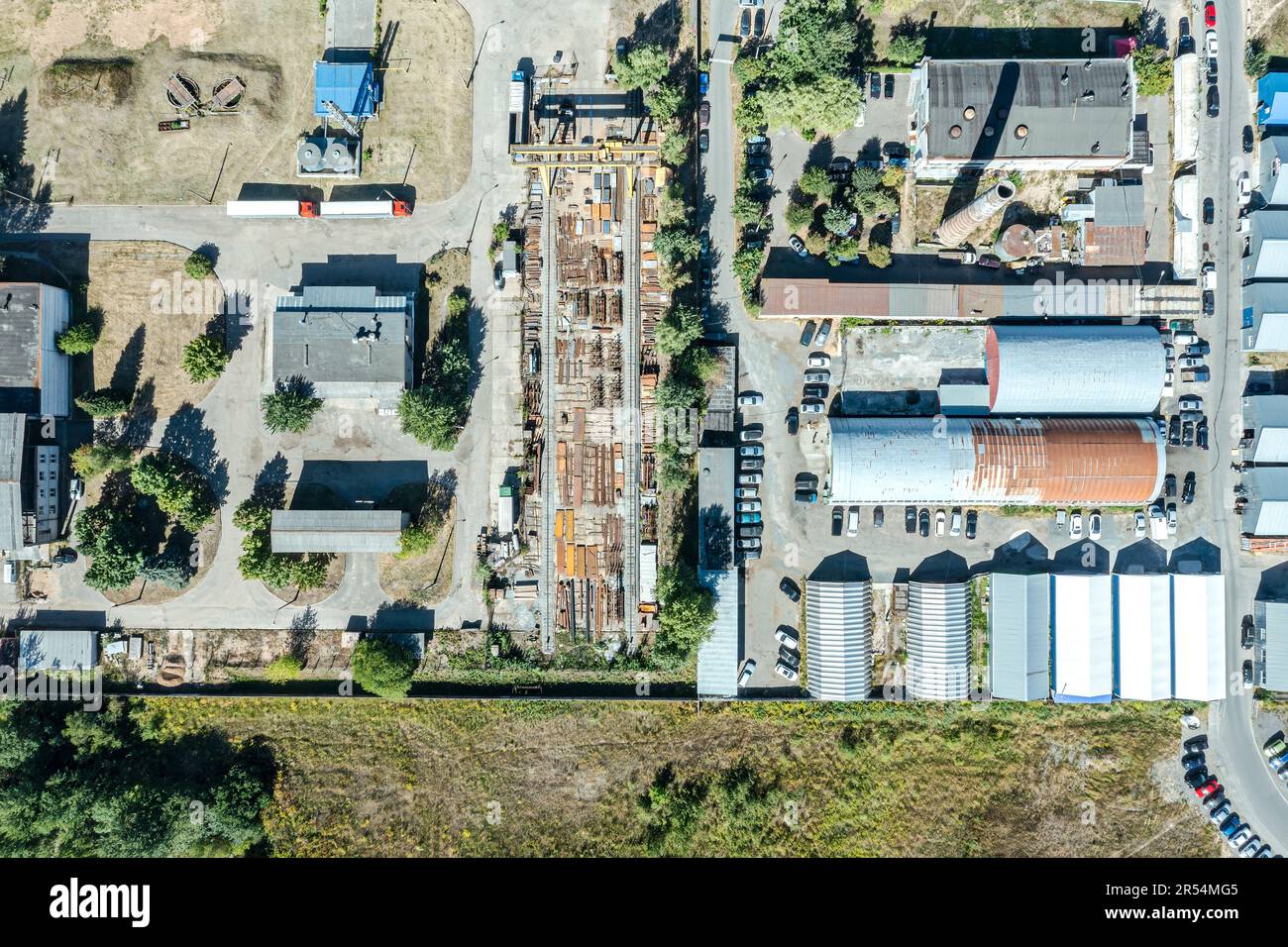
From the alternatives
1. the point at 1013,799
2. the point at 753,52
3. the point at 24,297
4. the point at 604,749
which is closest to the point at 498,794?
the point at 604,749

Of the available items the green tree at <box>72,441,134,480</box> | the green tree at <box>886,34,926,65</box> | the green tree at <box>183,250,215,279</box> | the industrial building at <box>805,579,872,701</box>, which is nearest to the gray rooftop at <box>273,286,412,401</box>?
the green tree at <box>183,250,215,279</box>

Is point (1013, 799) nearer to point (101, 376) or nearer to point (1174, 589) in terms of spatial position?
point (1174, 589)

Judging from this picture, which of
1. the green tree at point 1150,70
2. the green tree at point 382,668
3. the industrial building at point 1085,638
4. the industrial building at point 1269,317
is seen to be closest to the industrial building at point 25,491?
the green tree at point 382,668

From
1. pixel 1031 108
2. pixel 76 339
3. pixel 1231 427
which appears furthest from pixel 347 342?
pixel 1231 427

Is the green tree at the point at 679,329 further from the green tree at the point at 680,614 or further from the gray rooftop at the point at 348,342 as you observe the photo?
the gray rooftop at the point at 348,342

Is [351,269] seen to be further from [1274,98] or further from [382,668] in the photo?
[1274,98]

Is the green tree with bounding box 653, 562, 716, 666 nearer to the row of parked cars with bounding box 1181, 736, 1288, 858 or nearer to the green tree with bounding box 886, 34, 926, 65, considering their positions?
the row of parked cars with bounding box 1181, 736, 1288, 858
